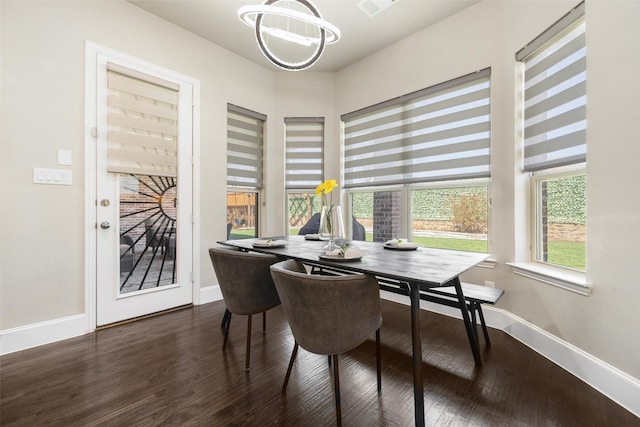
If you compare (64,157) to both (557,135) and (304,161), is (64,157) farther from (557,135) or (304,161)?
(557,135)

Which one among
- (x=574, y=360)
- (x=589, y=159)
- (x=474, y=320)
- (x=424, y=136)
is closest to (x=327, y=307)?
(x=474, y=320)

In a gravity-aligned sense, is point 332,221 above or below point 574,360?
above

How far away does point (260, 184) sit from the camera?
12.8ft

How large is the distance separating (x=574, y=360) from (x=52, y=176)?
161 inches

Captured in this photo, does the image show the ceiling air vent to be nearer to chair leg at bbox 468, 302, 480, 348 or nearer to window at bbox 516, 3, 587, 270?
window at bbox 516, 3, 587, 270

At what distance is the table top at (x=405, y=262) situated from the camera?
122 cm

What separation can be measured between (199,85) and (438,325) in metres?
3.66

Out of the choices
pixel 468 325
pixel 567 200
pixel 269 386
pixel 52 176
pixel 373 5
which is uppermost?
pixel 373 5

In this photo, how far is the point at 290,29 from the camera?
301 centimetres

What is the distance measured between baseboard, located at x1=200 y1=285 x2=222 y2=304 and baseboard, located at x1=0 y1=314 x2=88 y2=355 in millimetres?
1044

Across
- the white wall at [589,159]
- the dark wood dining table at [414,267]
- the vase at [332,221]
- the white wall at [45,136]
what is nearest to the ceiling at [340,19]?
the white wall at [589,159]

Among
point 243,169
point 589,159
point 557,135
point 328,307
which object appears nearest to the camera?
point 328,307

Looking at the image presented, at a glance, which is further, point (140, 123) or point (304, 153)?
point (304, 153)

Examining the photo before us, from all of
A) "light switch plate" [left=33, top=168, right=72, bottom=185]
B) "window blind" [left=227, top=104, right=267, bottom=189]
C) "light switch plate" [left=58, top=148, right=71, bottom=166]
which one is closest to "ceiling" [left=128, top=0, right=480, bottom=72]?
"window blind" [left=227, top=104, right=267, bottom=189]
